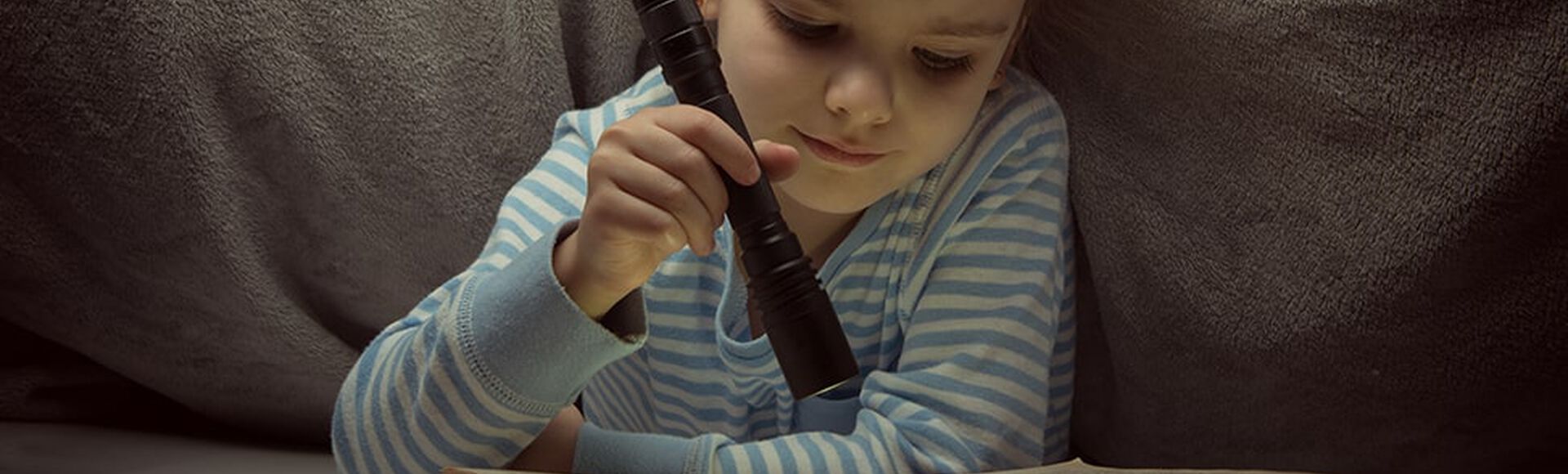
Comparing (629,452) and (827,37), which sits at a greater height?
(827,37)

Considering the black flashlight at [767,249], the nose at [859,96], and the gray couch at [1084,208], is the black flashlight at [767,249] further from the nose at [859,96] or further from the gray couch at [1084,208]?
the gray couch at [1084,208]

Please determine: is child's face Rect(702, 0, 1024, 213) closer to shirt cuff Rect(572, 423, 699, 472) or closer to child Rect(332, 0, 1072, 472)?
child Rect(332, 0, 1072, 472)

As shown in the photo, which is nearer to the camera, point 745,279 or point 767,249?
point 767,249

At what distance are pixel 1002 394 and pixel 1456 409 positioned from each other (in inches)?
7.8

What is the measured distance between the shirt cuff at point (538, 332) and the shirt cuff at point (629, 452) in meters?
0.04

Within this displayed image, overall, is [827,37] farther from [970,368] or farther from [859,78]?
[970,368]

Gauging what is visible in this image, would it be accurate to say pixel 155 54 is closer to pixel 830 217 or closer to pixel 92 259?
pixel 92 259

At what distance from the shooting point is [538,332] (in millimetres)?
606

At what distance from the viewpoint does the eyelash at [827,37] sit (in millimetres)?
633

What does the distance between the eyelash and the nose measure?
0.02 meters

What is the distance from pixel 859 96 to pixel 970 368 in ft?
0.43

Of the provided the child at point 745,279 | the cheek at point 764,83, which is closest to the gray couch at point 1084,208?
the child at point 745,279

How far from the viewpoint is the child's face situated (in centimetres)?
62

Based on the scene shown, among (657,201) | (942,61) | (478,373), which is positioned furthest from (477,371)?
(942,61)
